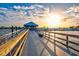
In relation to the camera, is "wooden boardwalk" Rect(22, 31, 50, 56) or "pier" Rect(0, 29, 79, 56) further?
"wooden boardwalk" Rect(22, 31, 50, 56)

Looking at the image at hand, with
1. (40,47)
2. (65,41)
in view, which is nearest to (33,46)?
(40,47)

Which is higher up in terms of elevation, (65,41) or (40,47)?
(65,41)

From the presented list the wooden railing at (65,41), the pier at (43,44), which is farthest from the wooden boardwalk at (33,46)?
the wooden railing at (65,41)

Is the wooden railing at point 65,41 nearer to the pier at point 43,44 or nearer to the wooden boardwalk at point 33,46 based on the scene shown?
the pier at point 43,44

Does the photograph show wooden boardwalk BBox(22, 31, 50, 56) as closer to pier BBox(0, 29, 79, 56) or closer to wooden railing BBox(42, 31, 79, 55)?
pier BBox(0, 29, 79, 56)

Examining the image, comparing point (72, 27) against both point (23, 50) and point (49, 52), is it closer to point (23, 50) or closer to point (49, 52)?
point (49, 52)

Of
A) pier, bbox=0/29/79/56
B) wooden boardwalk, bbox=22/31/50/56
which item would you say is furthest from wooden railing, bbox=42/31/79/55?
wooden boardwalk, bbox=22/31/50/56

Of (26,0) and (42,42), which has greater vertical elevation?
(26,0)

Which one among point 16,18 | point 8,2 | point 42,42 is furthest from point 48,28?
point 8,2

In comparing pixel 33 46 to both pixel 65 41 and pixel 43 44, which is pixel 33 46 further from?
pixel 65 41

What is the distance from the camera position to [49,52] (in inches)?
121

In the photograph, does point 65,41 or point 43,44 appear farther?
point 43,44

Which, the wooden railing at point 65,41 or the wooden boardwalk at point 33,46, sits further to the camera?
the wooden boardwalk at point 33,46

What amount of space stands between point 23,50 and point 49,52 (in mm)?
396
